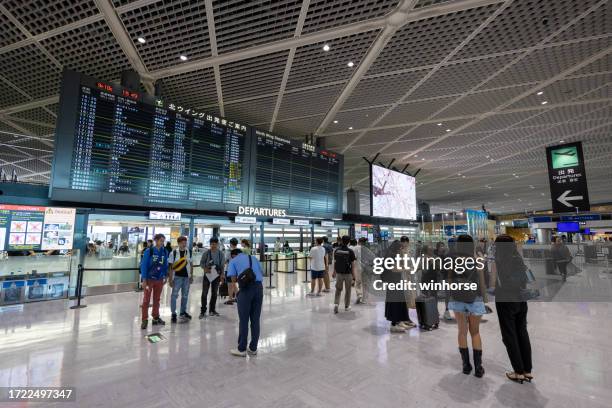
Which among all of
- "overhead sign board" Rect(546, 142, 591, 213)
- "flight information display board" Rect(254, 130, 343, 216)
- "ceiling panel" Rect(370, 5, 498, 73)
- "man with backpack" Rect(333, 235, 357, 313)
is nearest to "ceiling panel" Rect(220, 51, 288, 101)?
"flight information display board" Rect(254, 130, 343, 216)

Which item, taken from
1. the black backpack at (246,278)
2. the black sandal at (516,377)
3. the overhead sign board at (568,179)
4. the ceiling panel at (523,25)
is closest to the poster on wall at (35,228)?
the black backpack at (246,278)

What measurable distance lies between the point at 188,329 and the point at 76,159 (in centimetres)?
446

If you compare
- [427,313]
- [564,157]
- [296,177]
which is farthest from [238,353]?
[564,157]

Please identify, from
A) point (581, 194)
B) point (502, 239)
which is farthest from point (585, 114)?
point (502, 239)

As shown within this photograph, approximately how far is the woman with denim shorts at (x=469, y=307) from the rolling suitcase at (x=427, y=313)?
1528mm

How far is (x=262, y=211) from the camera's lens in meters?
9.51

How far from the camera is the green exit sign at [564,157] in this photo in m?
9.16

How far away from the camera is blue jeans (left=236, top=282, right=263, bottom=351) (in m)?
3.96

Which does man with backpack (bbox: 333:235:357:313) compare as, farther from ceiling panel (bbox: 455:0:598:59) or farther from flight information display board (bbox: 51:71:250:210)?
ceiling panel (bbox: 455:0:598:59)

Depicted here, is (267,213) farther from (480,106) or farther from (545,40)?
(545,40)

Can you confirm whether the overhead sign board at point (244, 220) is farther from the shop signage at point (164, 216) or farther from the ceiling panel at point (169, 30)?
the ceiling panel at point (169, 30)

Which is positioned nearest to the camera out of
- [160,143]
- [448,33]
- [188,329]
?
[188,329]

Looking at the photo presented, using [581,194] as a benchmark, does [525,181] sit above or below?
above

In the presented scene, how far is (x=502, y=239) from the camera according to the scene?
360 centimetres
